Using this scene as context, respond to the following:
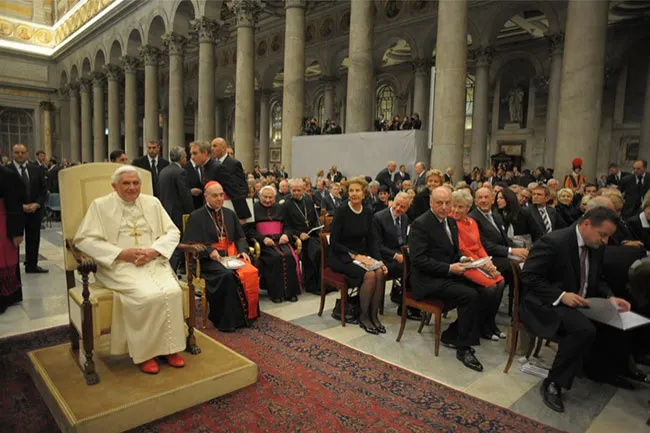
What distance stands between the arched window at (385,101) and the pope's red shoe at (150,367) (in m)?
21.8

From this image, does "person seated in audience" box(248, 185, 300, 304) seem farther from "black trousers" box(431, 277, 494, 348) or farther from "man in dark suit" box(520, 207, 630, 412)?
A: "man in dark suit" box(520, 207, 630, 412)

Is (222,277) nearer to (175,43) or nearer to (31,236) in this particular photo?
(31,236)

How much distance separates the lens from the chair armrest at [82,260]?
294 cm

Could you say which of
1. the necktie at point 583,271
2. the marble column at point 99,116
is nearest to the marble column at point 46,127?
the marble column at point 99,116

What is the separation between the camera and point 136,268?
132 inches

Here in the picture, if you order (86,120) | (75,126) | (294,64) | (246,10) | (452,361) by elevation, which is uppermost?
(246,10)

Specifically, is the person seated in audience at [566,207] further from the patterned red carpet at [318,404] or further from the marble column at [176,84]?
the marble column at [176,84]

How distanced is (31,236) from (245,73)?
10658mm

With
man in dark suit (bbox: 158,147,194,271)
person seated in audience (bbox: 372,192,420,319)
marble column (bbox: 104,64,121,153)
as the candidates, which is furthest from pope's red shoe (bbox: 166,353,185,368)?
marble column (bbox: 104,64,121,153)

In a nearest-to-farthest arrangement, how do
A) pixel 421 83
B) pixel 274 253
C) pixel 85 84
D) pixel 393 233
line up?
pixel 393 233, pixel 274 253, pixel 421 83, pixel 85 84

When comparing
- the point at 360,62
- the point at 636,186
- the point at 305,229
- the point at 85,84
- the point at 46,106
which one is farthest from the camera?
the point at 46,106

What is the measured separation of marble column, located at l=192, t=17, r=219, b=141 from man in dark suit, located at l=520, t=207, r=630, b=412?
15.7m

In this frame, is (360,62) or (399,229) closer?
(399,229)

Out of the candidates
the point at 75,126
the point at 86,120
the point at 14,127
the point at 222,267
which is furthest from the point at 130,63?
the point at 222,267
